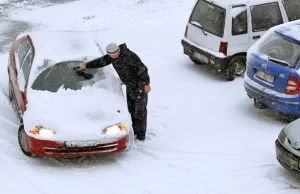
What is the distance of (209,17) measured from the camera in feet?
41.3

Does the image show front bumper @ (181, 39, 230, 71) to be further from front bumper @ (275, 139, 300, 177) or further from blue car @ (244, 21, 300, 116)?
front bumper @ (275, 139, 300, 177)

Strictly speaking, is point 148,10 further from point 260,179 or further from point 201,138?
point 260,179

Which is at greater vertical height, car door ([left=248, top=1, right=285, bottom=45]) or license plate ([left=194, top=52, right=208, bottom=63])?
car door ([left=248, top=1, right=285, bottom=45])

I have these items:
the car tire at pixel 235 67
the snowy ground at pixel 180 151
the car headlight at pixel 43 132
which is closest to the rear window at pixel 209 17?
the car tire at pixel 235 67

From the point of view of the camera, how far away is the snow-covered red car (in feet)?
27.0

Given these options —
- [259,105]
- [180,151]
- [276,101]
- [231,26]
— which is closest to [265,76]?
[276,101]

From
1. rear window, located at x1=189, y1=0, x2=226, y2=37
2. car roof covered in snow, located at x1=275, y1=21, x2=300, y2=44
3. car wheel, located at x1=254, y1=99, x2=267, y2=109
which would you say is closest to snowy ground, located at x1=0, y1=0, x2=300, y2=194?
car wheel, located at x1=254, y1=99, x2=267, y2=109

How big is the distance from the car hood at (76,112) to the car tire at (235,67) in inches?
155

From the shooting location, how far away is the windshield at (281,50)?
9948 mm

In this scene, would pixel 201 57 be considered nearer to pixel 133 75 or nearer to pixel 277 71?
pixel 277 71

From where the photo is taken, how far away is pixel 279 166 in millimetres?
8625

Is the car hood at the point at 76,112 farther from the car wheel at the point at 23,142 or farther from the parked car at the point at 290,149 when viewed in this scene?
the parked car at the point at 290,149

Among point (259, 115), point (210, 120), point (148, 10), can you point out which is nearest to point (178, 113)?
point (210, 120)

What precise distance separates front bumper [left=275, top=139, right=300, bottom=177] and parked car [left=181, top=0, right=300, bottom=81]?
4482 mm
